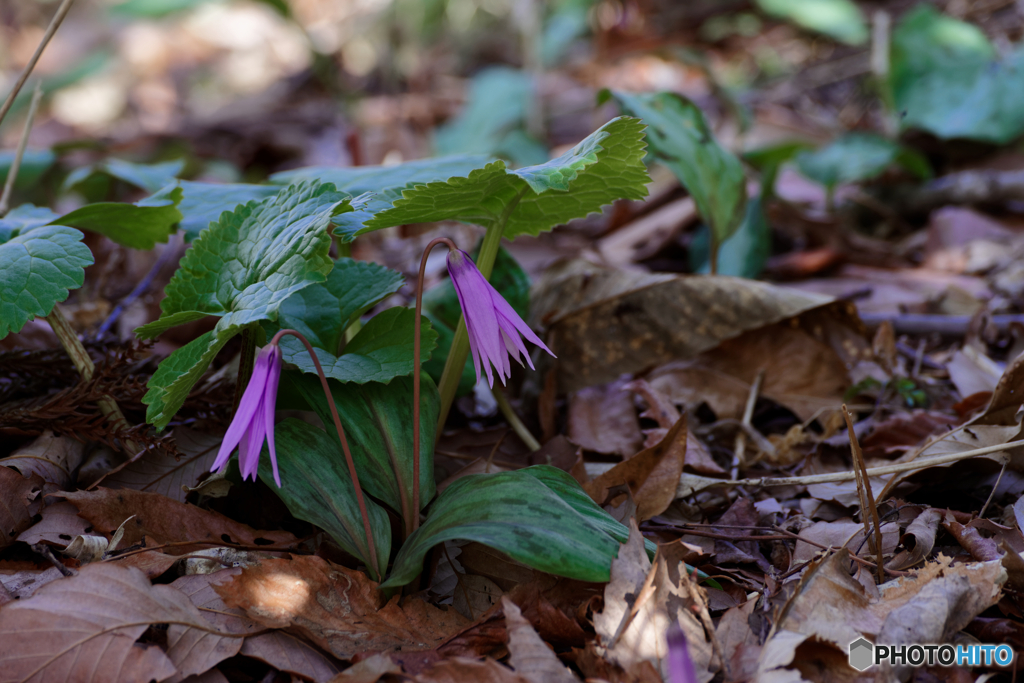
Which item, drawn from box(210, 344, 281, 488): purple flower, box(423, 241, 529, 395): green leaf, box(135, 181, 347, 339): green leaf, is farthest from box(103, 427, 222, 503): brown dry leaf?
box(423, 241, 529, 395): green leaf

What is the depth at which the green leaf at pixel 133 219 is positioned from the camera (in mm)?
1420

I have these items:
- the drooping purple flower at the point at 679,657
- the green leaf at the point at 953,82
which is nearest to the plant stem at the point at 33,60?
the drooping purple flower at the point at 679,657

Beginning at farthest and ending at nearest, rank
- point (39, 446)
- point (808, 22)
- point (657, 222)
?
point (808, 22) → point (657, 222) → point (39, 446)

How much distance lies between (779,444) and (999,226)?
1.91 meters

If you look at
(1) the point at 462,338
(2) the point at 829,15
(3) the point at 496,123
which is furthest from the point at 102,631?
(2) the point at 829,15

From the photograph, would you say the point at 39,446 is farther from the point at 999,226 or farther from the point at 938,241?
the point at 999,226

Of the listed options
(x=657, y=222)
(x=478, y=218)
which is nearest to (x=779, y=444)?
(x=478, y=218)

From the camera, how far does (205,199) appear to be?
1.63 metres

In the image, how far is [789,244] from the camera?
300 cm

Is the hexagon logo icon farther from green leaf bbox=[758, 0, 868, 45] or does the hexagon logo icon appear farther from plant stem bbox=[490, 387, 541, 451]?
green leaf bbox=[758, 0, 868, 45]

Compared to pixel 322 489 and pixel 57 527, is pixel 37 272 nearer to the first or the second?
pixel 57 527

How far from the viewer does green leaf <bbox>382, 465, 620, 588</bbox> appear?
3.53ft

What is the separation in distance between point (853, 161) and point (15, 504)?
312cm

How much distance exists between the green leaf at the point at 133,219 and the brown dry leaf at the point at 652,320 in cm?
A: 100
